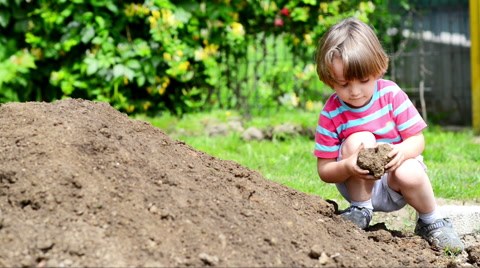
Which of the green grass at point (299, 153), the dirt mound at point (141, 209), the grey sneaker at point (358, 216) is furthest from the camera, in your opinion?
the green grass at point (299, 153)

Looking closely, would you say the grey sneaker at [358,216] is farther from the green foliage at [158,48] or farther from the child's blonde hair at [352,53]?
the green foliage at [158,48]

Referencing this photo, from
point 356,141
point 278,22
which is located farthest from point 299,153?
point 356,141

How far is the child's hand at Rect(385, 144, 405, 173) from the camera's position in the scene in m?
2.88

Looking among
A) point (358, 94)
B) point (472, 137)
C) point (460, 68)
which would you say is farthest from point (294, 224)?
point (460, 68)

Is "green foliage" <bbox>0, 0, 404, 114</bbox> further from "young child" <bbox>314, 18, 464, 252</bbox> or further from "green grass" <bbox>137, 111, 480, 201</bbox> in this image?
"young child" <bbox>314, 18, 464, 252</bbox>

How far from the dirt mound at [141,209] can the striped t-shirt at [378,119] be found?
0.39 m

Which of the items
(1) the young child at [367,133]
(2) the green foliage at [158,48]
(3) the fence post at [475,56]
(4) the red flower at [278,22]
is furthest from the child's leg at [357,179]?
(4) the red flower at [278,22]

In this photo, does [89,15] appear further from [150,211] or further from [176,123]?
[150,211]

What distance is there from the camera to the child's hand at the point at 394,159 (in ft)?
9.46

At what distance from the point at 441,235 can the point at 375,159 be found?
56 cm

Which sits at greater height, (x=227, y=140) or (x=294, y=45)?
(x=294, y=45)

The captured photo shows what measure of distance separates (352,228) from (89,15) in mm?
4344

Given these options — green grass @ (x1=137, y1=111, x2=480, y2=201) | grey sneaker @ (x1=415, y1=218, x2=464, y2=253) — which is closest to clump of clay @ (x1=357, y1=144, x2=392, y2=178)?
grey sneaker @ (x1=415, y1=218, x2=464, y2=253)

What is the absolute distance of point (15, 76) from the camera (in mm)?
6578
